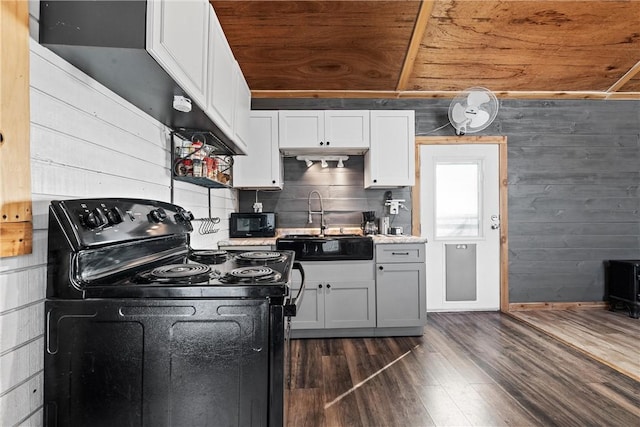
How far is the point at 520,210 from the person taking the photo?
12.0ft

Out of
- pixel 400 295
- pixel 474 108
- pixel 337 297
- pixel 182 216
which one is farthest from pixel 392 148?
pixel 182 216

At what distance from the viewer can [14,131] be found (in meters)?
0.84

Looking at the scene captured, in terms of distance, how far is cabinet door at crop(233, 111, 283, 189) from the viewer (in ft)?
10.2

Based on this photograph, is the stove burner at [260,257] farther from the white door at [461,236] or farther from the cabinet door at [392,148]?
the white door at [461,236]

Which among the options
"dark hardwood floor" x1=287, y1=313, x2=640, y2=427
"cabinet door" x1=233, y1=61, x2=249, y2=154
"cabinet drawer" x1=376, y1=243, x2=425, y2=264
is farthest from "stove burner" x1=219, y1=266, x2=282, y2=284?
"cabinet drawer" x1=376, y1=243, x2=425, y2=264

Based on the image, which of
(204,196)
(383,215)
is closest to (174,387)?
(204,196)

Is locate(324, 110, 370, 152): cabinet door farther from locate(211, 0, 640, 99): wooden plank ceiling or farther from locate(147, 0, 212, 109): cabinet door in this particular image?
locate(147, 0, 212, 109): cabinet door

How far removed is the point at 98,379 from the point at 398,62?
319 centimetres

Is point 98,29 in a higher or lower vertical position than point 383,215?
higher

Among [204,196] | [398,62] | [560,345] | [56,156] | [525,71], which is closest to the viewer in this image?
[56,156]

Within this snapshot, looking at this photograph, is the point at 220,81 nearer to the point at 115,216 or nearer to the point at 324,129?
the point at 115,216

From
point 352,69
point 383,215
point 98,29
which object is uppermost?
point 352,69

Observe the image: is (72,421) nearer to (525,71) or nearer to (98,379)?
(98,379)

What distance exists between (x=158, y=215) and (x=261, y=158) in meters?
1.83
